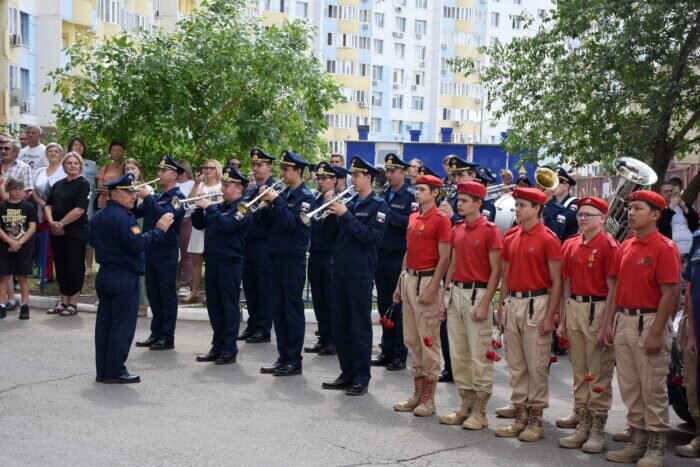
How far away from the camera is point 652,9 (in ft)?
66.2

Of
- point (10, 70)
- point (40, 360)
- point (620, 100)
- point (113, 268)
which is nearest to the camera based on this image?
point (113, 268)

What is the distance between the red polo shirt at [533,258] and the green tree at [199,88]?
418 inches

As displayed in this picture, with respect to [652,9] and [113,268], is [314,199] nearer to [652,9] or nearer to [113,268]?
[113,268]

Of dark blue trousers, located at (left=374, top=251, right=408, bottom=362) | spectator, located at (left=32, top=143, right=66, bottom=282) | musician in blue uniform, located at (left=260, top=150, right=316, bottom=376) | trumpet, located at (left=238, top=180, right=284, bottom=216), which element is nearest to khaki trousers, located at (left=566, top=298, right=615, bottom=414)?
dark blue trousers, located at (left=374, top=251, right=408, bottom=362)

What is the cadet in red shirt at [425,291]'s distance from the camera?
1008cm

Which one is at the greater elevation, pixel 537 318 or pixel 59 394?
pixel 537 318

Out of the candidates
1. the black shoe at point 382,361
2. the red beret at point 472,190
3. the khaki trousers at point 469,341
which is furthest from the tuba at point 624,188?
the black shoe at point 382,361

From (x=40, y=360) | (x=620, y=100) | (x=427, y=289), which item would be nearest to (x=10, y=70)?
(x=620, y=100)

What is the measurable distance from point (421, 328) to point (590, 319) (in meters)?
1.65

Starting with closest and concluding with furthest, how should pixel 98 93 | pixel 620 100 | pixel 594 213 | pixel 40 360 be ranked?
pixel 594 213 → pixel 40 360 → pixel 98 93 → pixel 620 100

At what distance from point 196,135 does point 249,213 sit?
792 centimetres

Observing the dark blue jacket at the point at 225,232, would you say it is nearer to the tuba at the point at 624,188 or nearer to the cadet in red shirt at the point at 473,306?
the cadet in red shirt at the point at 473,306

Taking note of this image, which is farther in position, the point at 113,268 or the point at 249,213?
the point at 249,213

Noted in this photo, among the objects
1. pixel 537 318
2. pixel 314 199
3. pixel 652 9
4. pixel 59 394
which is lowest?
pixel 59 394
